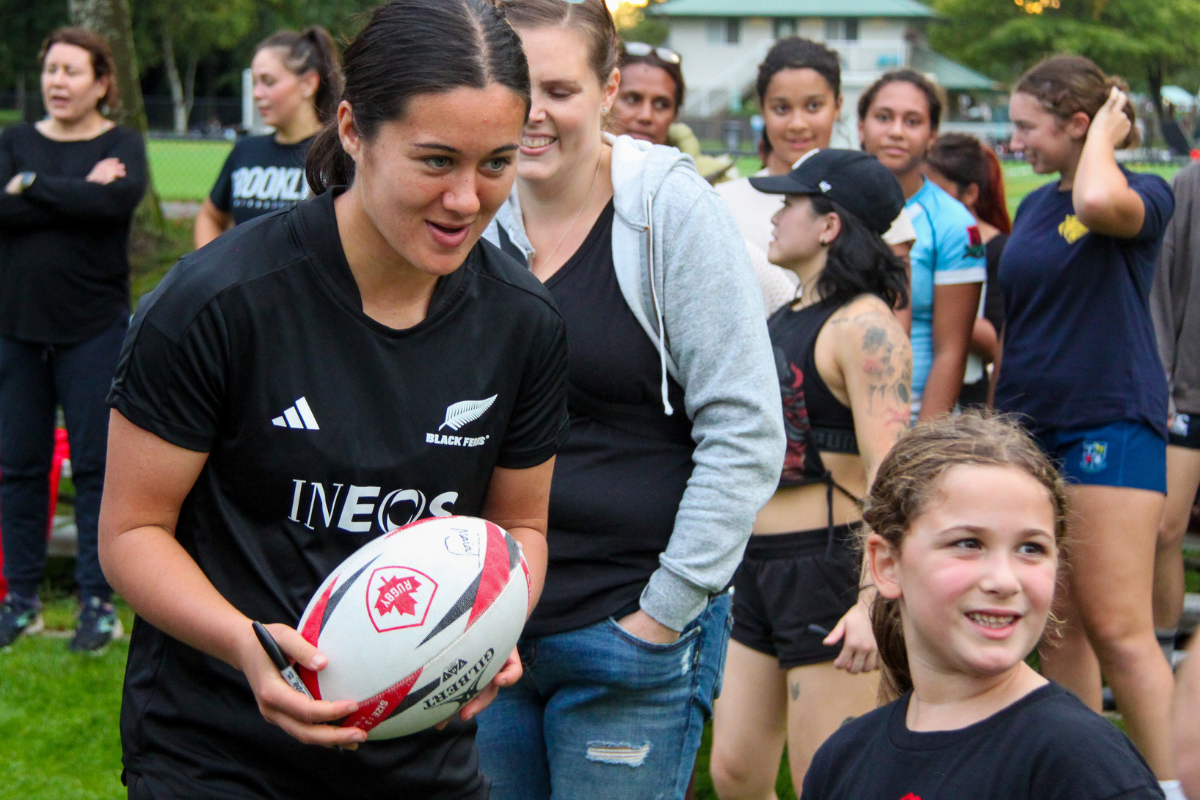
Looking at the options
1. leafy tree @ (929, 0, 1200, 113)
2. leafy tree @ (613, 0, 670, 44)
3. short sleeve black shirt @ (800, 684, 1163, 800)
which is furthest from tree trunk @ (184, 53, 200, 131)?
short sleeve black shirt @ (800, 684, 1163, 800)

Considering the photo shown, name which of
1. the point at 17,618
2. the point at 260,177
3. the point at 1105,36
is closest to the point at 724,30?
the point at 1105,36

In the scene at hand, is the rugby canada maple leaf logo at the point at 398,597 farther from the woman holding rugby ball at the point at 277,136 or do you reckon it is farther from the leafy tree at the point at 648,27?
the leafy tree at the point at 648,27

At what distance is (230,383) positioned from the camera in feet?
6.22

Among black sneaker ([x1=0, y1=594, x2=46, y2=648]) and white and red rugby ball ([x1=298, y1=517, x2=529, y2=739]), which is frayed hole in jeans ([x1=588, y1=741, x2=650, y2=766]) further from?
black sneaker ([x1=0, y1=594, x2=46, y2=648])

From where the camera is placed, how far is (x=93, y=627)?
17.8 feet

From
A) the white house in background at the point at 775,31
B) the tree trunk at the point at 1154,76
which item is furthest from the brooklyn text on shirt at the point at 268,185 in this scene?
the white house in background at the point at 775,31

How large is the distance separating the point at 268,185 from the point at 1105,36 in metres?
51.3

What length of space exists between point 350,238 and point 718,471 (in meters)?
0.97

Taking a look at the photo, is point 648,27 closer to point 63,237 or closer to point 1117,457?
point 63,237

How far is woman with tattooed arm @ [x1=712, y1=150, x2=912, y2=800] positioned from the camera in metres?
3.30

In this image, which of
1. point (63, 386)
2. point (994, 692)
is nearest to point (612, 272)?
point (994, 692)

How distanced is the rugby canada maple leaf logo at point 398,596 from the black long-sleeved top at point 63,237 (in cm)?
412

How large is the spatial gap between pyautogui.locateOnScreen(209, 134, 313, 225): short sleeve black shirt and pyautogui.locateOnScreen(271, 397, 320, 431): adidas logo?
387cm

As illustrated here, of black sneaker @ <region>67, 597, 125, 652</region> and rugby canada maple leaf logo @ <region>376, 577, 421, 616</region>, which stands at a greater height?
rugby canada maple leaf logo @ <region>376, 577, 421, 616</region>
